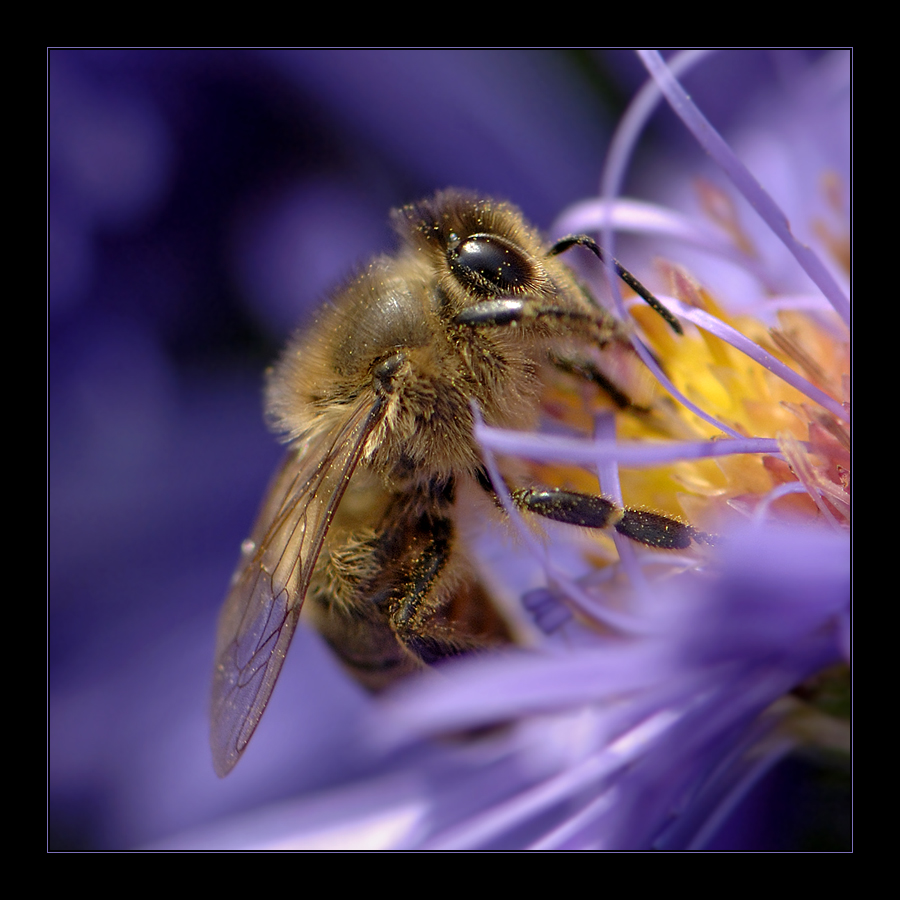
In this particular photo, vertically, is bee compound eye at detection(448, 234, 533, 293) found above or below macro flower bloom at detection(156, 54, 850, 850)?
above

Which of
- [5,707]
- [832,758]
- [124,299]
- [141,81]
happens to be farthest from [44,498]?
[832,758]

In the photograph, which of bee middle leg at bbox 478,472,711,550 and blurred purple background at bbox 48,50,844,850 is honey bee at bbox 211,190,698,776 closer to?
bee middle leg at bbox 478,472,711,550

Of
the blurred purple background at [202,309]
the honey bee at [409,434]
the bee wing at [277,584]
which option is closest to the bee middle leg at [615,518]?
the honey bee at [409,434]

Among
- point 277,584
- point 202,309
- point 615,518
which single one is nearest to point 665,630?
point 615,518

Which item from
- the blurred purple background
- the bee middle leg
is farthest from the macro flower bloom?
the blurred purple background

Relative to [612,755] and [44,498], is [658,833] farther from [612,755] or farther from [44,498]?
[44,498]

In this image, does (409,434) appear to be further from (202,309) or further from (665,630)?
(202,309)
